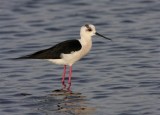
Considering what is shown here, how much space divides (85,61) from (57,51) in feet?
5.35

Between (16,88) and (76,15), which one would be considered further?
(76,15)

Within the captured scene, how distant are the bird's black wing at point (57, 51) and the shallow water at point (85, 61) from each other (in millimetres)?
488

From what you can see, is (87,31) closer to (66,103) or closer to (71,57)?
(71,57)

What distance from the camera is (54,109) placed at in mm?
11492

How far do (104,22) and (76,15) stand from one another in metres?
1.27

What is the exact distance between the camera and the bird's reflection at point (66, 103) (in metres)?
11.4

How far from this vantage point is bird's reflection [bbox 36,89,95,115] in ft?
37.4

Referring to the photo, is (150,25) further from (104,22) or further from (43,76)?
(43,76)

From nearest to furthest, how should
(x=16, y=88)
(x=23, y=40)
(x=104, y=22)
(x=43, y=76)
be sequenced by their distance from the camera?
(x=16, y=88)
(x=43, y=76)
(x=23, y=40)
(x=104, y=22)

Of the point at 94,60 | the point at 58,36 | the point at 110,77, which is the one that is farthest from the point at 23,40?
the point at 110,77

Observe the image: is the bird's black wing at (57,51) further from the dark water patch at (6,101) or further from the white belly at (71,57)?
the dark water patch at (6,101)

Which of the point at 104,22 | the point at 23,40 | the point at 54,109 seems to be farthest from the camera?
the point at 104,22

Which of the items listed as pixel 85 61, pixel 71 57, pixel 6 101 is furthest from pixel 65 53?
pixel 6 101

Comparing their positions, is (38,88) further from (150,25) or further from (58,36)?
(150,25)
